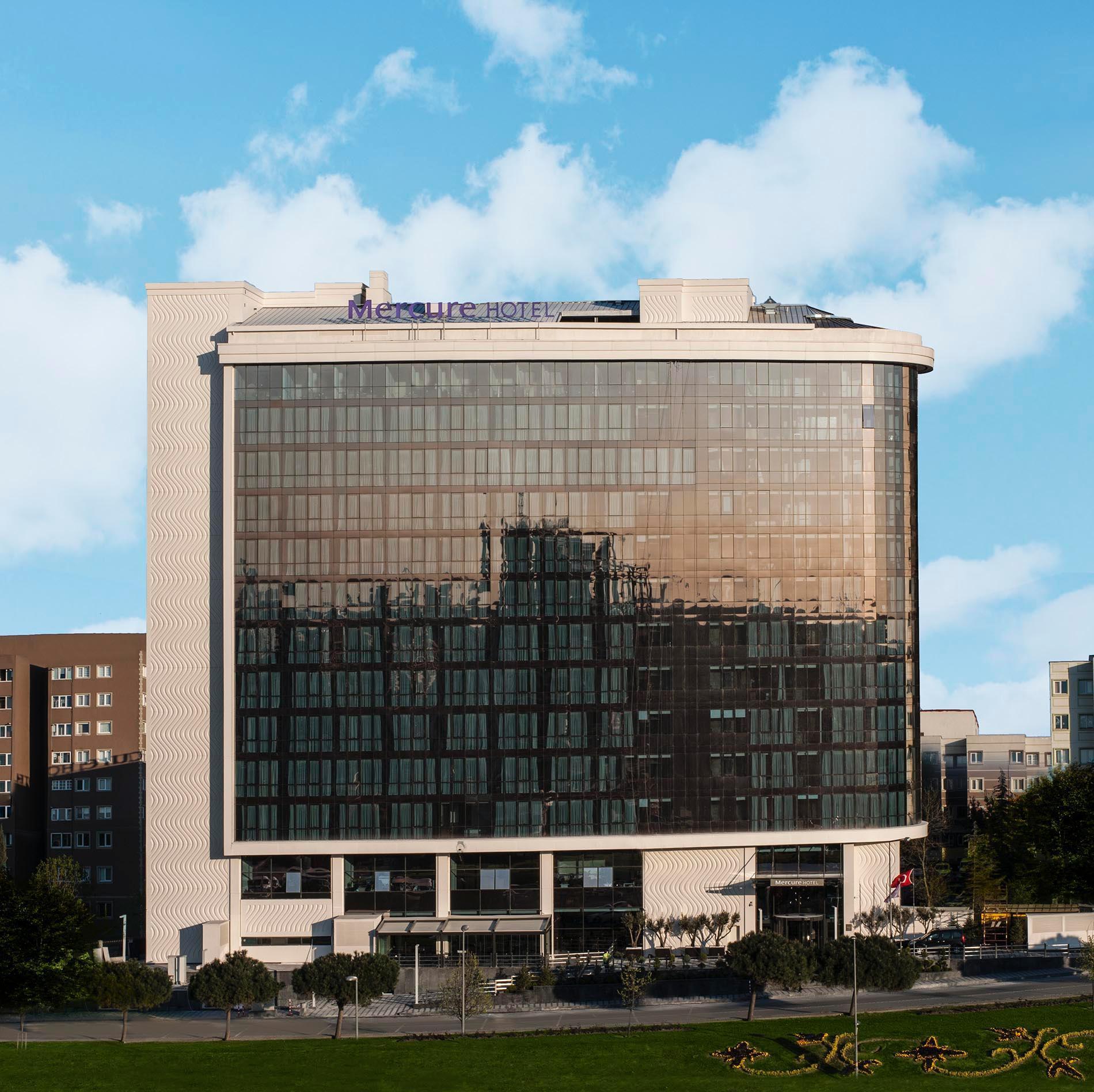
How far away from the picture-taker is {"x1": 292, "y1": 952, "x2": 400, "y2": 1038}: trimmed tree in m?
120

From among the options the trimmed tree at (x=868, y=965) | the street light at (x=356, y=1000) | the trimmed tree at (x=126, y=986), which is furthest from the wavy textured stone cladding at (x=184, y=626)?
the trimmed tree at (x=868, y=965)

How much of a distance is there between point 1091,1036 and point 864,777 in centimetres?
4032

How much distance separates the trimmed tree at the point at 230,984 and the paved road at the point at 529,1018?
99.9 inches

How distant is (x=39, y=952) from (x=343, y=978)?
23.1 meters

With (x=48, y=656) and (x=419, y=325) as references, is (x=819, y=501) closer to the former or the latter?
(x=419, y=325)

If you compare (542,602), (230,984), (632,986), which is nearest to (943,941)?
(632,986)

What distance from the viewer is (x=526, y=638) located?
146750mm

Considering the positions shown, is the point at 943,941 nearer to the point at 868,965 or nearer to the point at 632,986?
the point at 868,965

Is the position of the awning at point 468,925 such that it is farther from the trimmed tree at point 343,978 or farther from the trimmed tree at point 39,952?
the trimmed tree at point 39,952

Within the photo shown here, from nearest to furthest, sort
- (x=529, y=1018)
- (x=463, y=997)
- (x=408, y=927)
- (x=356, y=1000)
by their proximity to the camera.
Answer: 1. (x=463, y=997)
2. (x=356, y=1000)
3. (x=529, y=1018)
4. (x=408, y=927)

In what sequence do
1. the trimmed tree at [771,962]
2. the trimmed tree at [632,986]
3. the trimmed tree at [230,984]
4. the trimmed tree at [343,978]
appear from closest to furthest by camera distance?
the trimmed tree at [771,962] → the trimmed tree at [343,978] → the trimmed tree at [230,984] → the trimmed tree at [632,986]

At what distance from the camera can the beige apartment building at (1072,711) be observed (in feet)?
641

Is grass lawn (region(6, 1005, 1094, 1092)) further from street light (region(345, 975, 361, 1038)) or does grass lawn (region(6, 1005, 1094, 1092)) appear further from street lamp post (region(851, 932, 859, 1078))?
street light (region(345, 975, 361, 1038))

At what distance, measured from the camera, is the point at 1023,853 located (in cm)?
15512
